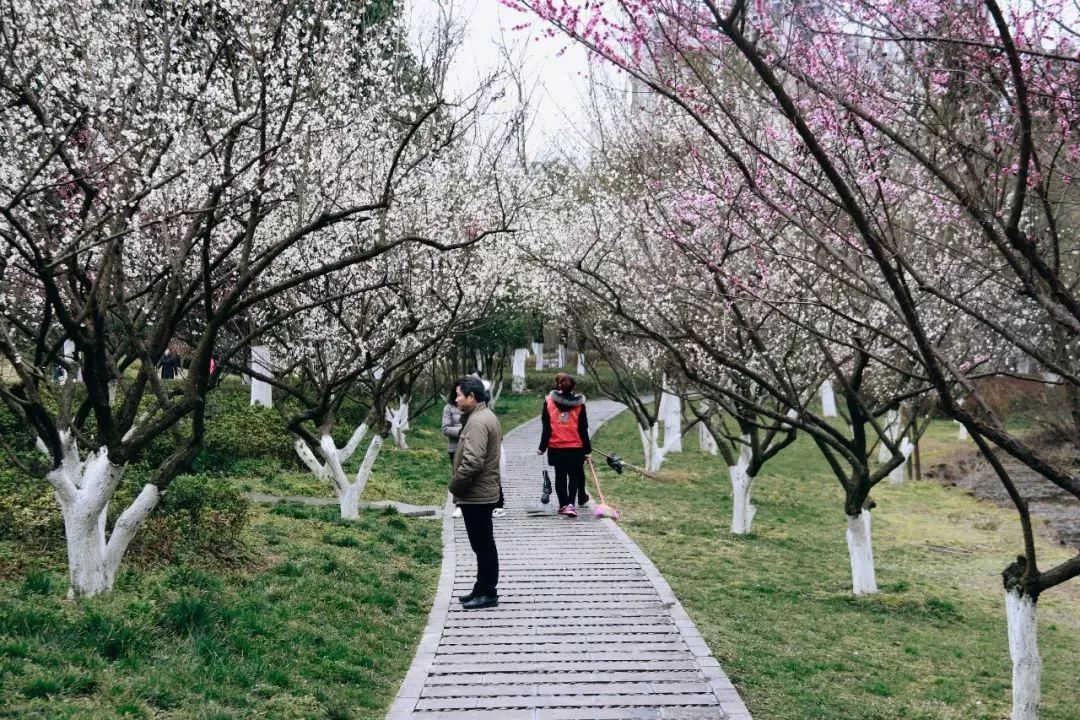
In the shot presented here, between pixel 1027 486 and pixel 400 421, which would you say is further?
pixel 1027 486

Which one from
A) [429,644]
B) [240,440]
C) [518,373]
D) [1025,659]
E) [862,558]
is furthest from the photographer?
[518,373]

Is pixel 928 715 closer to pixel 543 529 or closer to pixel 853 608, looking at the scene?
pixel 853 608

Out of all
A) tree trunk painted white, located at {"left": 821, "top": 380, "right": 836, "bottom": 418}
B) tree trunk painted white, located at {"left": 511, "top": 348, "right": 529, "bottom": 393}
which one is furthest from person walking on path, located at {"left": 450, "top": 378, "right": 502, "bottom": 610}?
tree trunk painted white, located at {"left": 511, "top": 348, "right": 529, "bottom": 393}

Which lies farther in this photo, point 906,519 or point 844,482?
point 906,519

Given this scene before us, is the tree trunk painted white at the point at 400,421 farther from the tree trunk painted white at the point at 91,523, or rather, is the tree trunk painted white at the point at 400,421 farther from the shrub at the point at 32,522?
the tree trunk painted white at the point at 91,523

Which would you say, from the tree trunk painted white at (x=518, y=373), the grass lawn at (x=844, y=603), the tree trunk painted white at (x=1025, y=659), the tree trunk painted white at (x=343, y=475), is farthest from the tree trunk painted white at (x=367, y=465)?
the tree trunk painted white at (x=518, y=373)

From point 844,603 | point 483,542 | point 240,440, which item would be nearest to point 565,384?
point 844,603

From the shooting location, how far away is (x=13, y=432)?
1388 centimetres

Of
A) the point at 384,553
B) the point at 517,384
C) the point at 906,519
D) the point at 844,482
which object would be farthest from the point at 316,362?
the point at 517,384

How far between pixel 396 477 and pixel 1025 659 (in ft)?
44.7

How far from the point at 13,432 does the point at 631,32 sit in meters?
11.9

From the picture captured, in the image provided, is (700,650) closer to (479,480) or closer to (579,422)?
(479,480)

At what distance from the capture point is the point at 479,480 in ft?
28.2

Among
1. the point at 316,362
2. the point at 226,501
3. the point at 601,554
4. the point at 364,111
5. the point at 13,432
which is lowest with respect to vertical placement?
the point at 601,554
